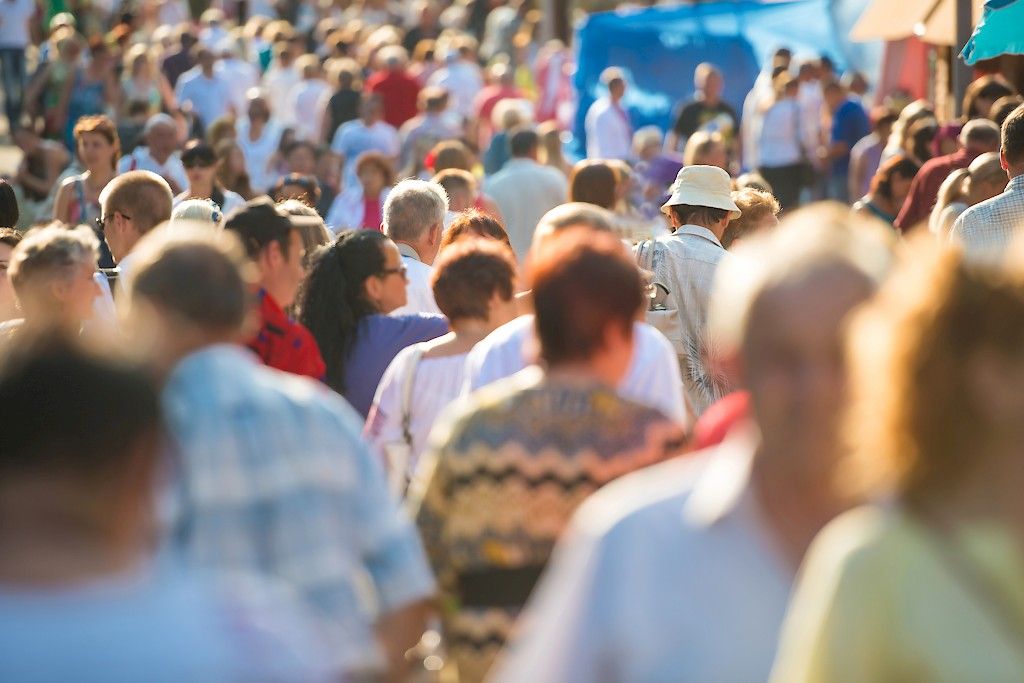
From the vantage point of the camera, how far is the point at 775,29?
21062mm

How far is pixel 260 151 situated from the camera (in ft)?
54.5

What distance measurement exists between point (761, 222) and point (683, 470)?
5.29 metres

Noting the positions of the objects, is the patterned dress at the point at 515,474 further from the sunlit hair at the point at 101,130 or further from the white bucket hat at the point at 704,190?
the sunlit hair at the point at 101,130

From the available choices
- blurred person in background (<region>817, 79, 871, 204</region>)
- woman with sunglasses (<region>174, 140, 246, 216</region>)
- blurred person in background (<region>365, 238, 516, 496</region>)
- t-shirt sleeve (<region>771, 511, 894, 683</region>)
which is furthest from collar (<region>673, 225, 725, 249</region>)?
blurred person in background (<region>817, 79, 871, 204</region>)

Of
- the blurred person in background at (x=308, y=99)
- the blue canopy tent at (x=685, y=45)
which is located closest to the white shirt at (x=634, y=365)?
the blurred person in background at (x=308, y=99)

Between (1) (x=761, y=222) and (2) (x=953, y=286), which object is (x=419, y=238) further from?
(2) (x=953, y=286)

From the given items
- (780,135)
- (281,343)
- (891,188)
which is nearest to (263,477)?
(281,343)

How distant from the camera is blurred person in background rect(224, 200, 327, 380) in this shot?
5602mm

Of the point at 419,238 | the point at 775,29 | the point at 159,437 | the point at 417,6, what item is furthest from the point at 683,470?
the point at 417,6

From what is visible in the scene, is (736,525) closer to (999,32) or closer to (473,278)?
(473,278)

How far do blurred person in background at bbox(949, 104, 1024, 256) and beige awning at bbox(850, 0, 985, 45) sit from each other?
6.79 m

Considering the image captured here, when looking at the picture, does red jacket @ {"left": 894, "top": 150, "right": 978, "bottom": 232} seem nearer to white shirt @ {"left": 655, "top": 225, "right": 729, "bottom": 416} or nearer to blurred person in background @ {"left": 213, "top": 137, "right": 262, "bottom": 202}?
white shirt @ {"left": 655, "top": 225, "right": 729, "bottom": 416}

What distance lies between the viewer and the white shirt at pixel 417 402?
535 cm

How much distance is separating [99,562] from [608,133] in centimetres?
1663
